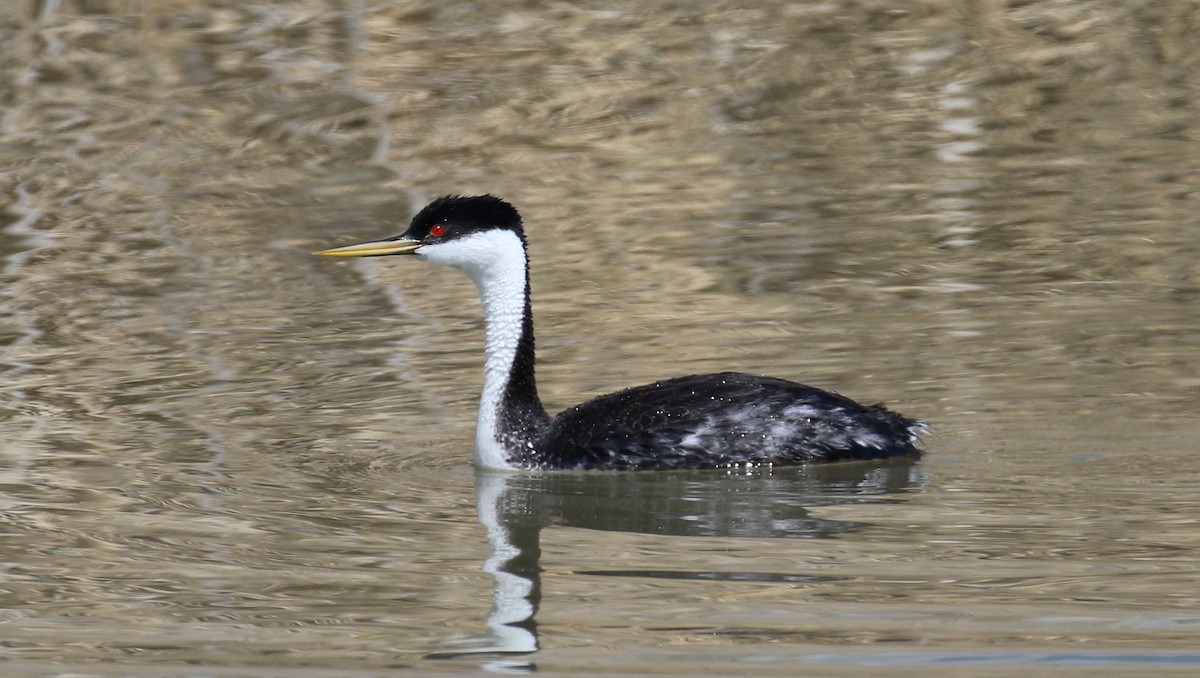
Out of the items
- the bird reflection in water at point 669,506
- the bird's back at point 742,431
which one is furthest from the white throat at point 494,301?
the bird's back at point 742,431

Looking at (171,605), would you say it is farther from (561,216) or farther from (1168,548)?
(561,216)

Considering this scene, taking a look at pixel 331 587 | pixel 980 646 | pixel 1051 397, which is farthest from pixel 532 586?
pixel 1051 397

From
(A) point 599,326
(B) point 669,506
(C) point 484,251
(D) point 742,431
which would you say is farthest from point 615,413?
(A) point 599,326

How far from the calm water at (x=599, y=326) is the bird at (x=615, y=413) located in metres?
0.16

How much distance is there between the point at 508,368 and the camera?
10039 millimetres

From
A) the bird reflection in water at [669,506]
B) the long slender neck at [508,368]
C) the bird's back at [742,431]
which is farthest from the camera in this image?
the long slender neck at [508,368]

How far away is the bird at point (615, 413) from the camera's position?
31.5 feet

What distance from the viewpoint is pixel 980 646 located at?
6.64 m

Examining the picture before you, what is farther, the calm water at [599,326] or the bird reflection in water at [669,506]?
the bird reflection in water at [669,506]

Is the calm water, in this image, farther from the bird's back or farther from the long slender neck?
the long slender neck

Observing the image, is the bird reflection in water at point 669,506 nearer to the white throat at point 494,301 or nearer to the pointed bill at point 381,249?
the white throat at point 494,301

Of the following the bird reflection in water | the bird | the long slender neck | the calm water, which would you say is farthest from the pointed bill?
the bird reflection in water

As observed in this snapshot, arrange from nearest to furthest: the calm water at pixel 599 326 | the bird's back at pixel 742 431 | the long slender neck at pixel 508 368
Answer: the calm water at pixel 599 326 < the bird's back at pixel 742 431 < the long slender neck at pixel 508 368

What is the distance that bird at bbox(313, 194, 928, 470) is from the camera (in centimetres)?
960
